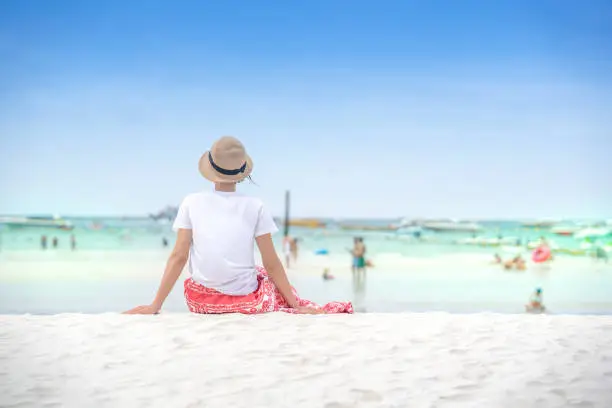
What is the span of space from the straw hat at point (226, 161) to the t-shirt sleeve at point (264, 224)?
213 mm

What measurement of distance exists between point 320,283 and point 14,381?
32.7 ft

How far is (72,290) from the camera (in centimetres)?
1026

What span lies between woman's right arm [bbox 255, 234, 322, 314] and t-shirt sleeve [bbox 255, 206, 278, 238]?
0.02m

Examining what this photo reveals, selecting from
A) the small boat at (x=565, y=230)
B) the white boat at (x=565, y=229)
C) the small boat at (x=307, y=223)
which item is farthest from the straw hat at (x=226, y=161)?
the small boat at (x=307, y=223)

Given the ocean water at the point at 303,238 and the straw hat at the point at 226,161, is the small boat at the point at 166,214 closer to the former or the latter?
the ocean water at the point at 303,238

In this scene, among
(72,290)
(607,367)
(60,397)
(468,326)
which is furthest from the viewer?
(72,290)

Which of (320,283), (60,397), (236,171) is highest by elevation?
(236,171)

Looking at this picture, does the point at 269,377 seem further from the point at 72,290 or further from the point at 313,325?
the point at 72,290

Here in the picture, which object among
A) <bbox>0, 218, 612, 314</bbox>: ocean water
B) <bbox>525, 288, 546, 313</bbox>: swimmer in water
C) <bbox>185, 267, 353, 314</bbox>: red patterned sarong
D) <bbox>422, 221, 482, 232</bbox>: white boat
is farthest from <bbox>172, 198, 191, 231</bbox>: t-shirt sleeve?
<bbox>422, 221, 482, 232</bbox>: white boat

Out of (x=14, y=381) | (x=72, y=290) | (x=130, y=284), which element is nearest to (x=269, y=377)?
(x=14, y=381)

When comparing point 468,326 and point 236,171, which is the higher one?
point 236,171

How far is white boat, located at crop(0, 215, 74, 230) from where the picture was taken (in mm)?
38688

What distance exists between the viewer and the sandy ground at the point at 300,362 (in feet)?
8.07

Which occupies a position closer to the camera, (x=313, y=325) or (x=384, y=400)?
(x=384, y=400)
